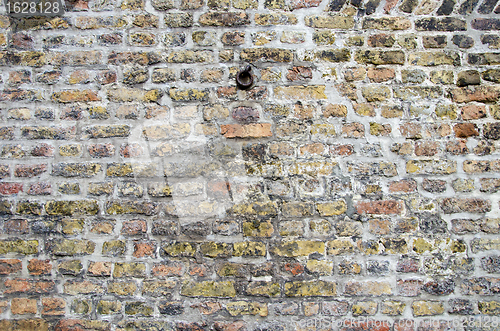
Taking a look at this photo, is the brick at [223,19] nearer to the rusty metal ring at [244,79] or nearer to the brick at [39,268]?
the rusty metal ring at [244,79]

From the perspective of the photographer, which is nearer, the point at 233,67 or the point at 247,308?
the point at 247,308

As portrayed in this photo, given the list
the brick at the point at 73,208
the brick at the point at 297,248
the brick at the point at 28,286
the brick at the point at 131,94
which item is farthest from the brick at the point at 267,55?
the brick at the point at 28,286

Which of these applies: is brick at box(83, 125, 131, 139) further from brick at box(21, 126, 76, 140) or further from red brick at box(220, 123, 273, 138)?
red brick at box(220, 123, 273, 138)

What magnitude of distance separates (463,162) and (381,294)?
77 centimetres

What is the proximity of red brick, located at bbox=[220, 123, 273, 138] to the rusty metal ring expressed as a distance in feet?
0.65

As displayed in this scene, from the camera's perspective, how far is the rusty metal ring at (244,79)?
1559 millimetres

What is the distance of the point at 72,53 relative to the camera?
160 cm

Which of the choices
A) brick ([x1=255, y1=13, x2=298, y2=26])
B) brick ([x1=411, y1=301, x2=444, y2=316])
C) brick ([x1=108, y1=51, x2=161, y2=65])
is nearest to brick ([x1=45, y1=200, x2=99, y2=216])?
brick ([x1=108, y1=51, x2=161, y2=65])

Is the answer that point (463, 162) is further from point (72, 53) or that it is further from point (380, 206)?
point (72, 53)

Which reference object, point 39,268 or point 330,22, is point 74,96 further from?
point 330,22

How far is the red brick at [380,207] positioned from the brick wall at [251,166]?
0.04 feet

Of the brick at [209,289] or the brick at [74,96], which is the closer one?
the brick at [209,289]

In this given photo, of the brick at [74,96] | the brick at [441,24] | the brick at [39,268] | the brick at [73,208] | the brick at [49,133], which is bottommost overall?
the brick at [39,268]

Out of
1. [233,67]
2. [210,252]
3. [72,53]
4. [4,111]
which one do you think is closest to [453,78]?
[233,67]
